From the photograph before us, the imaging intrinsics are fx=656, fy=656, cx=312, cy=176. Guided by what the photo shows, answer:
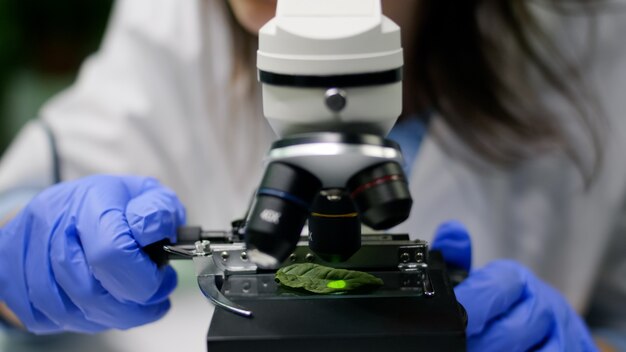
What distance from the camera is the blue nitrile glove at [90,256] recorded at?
666 millimetres

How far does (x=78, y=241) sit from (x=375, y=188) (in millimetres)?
371

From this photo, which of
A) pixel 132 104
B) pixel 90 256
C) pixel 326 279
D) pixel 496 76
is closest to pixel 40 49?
pixel 132 104

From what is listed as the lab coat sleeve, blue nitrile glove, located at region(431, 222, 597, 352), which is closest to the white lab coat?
the lab coat sleeve

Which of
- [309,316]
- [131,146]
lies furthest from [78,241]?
[131,146]

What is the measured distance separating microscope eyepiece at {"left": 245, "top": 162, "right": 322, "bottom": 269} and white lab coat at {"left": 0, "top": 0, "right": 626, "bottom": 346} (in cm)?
57

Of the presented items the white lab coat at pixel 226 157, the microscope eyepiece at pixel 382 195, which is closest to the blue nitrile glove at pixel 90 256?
the microscope eyepiece at pixel 382 195

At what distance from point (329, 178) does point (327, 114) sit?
0.05 meters

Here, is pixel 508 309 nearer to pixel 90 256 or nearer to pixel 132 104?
pixel 90 256

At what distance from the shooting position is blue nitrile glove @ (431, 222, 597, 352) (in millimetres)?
713

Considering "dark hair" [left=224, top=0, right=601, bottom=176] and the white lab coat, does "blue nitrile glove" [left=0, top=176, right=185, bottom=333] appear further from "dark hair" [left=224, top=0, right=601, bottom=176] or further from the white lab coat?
"dark hair" [left=224, top=0, right=601, bottom=176]

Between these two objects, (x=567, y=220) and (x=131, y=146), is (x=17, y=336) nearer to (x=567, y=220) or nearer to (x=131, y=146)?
(x=131, y=146)

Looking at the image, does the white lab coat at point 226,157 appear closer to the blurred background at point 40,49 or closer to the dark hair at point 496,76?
the dark hair at point 496,76

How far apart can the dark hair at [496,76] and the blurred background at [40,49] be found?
1.21 m

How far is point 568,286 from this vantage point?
3.86 ft
